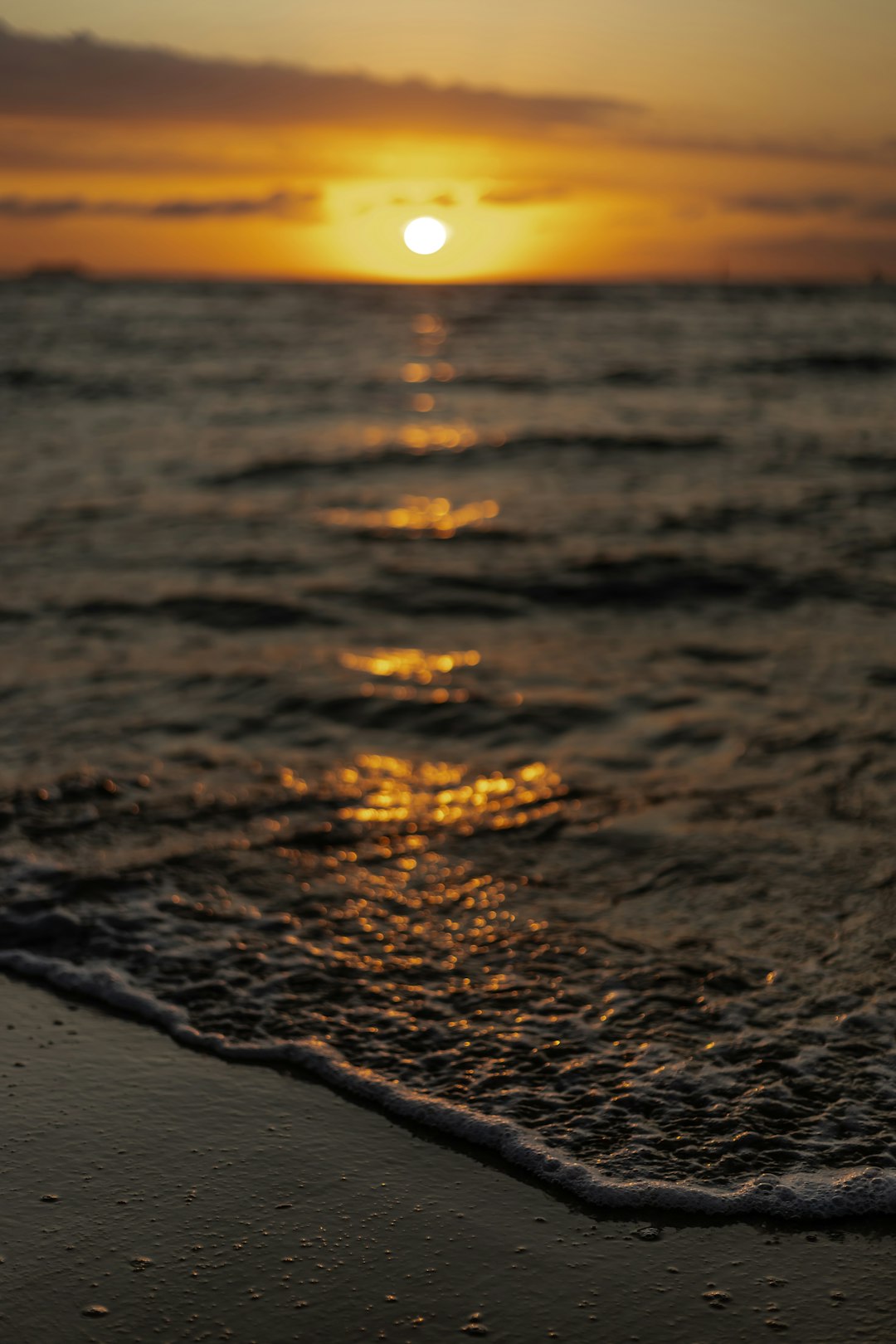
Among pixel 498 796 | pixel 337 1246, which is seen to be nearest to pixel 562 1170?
pixel 337 1246

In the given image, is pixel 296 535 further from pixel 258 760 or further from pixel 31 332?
pixel 31 332

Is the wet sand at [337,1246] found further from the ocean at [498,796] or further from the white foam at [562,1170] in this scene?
the ocean at [498,796]

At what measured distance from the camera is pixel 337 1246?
9.55 ft

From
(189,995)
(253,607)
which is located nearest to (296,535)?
(253,607)

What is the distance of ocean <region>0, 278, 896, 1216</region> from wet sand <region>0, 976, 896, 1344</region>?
173 millimetres

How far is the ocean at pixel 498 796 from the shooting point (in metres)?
3.69

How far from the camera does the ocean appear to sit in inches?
145

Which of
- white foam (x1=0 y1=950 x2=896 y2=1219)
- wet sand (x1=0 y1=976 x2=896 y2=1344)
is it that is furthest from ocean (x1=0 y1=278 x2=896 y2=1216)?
wet sand (x1=0 y1=976 x2=896 y2=1344)

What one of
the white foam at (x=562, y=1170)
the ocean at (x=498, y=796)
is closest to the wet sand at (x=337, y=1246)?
the white foam at (x=562, y=1170)

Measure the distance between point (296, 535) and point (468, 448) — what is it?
21.3ft

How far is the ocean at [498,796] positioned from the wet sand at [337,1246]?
173mm

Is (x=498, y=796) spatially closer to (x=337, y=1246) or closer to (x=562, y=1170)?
(x=562, y=1170)

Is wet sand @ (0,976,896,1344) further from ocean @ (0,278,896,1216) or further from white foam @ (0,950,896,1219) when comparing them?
ocean @ (0,278,896,1216)

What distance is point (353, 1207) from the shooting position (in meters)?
3.05
